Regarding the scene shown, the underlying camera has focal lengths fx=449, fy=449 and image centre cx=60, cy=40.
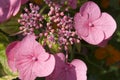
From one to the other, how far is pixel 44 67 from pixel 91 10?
0.64 ft

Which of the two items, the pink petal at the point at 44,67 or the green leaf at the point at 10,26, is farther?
the green leaf at the point at 10,26

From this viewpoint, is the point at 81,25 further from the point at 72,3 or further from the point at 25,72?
the point at 25,72

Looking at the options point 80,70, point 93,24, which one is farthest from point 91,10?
point 80,70

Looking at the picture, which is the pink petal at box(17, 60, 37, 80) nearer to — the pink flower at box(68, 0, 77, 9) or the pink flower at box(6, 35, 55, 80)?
the pink flower at box(6, 35, 55, 80)

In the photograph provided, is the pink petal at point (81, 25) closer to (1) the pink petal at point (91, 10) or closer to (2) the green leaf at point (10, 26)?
(1) the pink petal at point (91, 10)

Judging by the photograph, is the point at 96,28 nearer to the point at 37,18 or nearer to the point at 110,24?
the point at 110,24

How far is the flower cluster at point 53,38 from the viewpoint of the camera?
109 cm

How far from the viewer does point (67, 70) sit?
113cm

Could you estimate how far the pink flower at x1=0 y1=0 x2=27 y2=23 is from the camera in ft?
3.57

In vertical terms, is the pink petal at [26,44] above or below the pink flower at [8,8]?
below

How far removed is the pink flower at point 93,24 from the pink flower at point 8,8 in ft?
0.48

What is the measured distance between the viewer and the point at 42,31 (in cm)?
112

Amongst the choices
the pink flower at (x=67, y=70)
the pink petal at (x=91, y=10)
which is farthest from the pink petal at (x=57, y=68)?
the pink petal at (x=91, y=10)

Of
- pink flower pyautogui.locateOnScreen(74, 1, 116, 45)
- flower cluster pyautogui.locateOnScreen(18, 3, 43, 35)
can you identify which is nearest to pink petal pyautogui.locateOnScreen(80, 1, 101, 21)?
pink flower pyautogui.locateOnScreen(74, 1, 116, 45)
